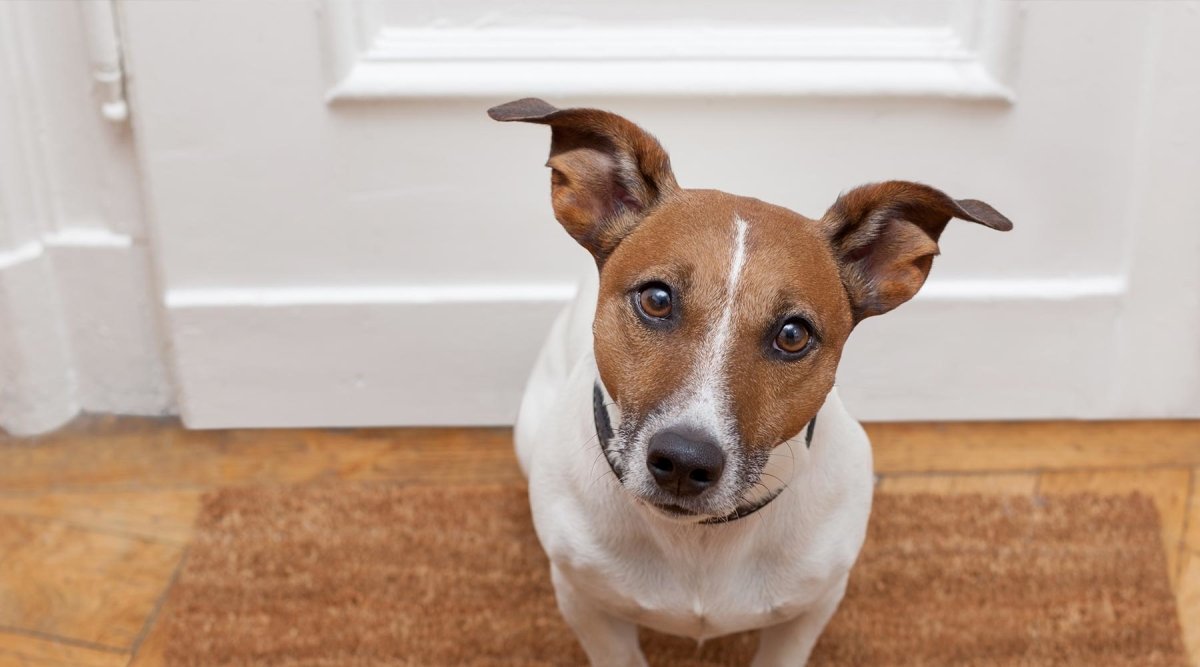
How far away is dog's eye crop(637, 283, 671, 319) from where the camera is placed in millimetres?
1316

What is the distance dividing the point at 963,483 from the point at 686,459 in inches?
45.1

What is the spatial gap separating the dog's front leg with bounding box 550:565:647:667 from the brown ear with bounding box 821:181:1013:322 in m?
0.55

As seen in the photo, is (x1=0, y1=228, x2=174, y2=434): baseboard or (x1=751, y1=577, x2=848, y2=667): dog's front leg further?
(x1=0, y1=228, x2=174, y2=434): baseboard

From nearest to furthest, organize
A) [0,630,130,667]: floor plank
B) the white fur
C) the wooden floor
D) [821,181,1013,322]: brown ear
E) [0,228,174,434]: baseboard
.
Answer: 1. [821,181,1013,322]: brown ear
2. the white fur
3. [0,630,130,667]: floor plank
4. the wooden floor
5. [0,228,174,434]: baseboard

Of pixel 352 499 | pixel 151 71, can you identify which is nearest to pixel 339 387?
pixel 352 499

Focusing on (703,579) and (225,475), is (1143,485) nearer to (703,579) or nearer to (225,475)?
(703,579)

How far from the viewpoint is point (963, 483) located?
Result: 221 centimetres

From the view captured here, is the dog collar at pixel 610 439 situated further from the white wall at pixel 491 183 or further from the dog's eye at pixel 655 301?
the white wall at pixel 491 183

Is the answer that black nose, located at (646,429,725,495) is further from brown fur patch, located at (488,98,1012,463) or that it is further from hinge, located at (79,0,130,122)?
hinge, located at (79,0,130,122)

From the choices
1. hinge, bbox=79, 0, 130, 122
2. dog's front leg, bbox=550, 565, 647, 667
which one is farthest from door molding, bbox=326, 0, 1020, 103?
dog's front leg, bbox=550, 565, 647, 667

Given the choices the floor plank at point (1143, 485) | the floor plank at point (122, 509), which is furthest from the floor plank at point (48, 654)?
the floor plank at point (1143, 485)

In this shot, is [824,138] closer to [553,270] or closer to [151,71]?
[553,270]

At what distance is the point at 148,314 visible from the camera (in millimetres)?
2314

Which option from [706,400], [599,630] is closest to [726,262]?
[706,400]
